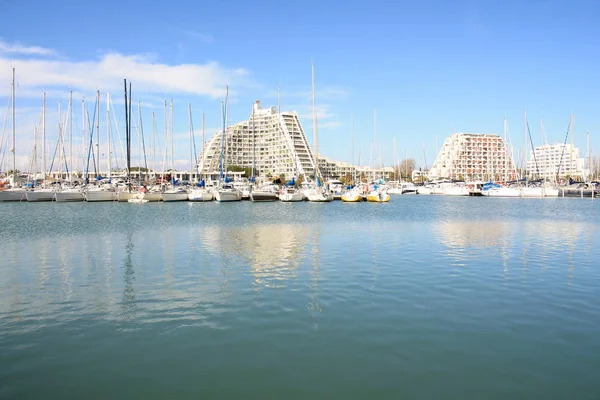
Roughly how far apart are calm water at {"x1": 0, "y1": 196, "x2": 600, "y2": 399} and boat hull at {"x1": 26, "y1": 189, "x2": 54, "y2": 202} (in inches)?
2348

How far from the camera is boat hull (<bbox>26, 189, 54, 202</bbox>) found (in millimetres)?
74875

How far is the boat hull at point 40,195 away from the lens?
74875mm

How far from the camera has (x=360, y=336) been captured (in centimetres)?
Answer: 1023

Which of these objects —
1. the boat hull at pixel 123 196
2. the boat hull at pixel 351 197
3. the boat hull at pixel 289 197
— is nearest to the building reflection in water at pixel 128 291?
the boat hull at pixel 289 197

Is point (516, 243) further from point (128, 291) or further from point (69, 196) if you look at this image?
point (69, 196)

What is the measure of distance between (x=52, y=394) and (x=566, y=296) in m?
13.2

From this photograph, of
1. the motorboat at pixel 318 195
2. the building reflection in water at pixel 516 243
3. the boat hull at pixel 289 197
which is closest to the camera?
the building reflection in water at pixel 516 243

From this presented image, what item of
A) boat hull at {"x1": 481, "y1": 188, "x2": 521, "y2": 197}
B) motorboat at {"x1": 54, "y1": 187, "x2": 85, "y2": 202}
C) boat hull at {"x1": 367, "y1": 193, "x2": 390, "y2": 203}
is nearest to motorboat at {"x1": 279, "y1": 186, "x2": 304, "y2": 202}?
boat hull at {"x1": 367, "y1": 193, "x2": 390, "y2": 203}

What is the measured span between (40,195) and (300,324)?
76462mm

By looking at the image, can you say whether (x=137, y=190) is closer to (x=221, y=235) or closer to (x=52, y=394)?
(x=221, y=235)

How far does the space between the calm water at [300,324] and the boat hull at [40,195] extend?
2348 inches

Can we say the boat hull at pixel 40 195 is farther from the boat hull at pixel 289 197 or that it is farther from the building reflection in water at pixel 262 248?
the building reflection in water at pixel 262 248

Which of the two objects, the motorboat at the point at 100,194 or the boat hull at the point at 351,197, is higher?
the motorboat at the point at 100,194

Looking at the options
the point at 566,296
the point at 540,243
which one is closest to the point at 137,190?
the point at 540,243
